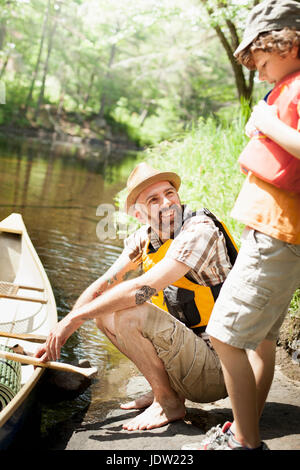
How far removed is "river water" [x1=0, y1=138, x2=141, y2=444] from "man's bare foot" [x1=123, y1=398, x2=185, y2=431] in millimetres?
528

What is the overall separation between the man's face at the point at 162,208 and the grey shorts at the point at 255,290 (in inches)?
29.5

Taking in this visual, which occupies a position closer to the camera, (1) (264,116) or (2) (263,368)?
(1) (264,116)

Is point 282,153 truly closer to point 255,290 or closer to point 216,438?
point 255,290

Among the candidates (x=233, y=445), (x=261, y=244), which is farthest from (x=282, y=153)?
(x=233, y=445)

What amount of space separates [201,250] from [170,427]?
0.88 meters

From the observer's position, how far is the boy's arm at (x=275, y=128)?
1.65 metres

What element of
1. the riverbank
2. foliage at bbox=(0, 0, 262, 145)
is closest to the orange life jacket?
the riverbank

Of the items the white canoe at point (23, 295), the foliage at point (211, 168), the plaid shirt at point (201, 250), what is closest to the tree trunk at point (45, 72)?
the foliage at point (211, 168)

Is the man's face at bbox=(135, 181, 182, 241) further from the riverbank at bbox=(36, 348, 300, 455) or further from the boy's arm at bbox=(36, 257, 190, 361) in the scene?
the riverbank at bbox=(36, 348, 300, 455)

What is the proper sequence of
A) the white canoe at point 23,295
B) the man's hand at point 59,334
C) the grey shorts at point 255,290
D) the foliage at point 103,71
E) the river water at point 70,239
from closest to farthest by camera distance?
1. the grey shorts at point 255,290
2. the man's hand at point 59,334
3. the river water at point 70,239
4. the white canoe at point 23,295
5. the foliage at point 103,71

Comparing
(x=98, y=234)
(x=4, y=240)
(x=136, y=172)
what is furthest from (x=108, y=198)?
(x=136, y=172)

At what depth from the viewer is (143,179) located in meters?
2.62

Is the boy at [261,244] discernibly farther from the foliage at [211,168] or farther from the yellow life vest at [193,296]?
the foliage at [211,168]

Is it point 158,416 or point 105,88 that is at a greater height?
point 105,88
